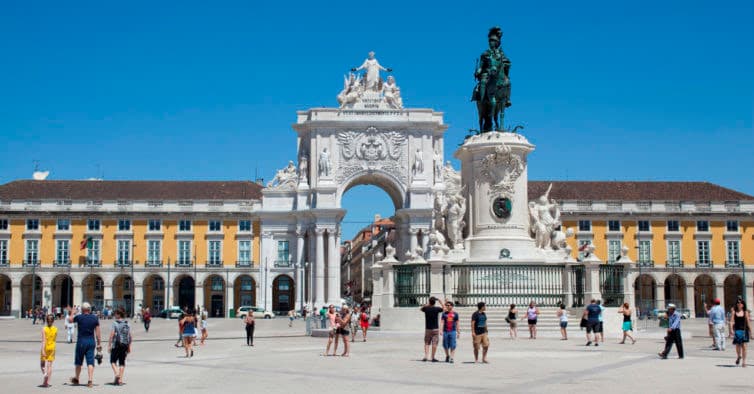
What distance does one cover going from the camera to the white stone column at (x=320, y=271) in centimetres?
8238

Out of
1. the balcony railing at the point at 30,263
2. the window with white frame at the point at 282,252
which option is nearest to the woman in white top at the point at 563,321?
the window with white frame at the point at 282,252

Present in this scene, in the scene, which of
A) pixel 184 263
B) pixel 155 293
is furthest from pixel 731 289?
pixel 155 293

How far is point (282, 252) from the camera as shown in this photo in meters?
87.1

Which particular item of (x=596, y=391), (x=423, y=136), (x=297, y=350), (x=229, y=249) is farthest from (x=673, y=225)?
(x=596, y=391)

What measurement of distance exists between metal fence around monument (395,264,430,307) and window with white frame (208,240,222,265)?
57.6m

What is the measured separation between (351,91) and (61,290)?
30.1 meters

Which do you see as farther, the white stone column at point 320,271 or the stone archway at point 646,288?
the stone archway at point 646,288

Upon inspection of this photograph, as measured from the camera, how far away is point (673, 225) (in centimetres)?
8650

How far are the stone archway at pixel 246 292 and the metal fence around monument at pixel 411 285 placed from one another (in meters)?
59.1

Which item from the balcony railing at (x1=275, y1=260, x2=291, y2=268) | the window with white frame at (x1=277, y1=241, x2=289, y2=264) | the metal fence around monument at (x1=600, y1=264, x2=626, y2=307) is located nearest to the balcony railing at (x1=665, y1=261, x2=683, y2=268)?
the balcony railing at (x1=275, y1=260, x2=291, y2=268)

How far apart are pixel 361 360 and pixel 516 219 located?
33.1 feet

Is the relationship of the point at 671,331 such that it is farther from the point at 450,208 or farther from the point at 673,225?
the point at 673,225

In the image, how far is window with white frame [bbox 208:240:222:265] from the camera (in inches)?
3462

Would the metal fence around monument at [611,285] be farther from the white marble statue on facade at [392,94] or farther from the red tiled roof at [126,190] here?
the red tiled roof at [126,190]
